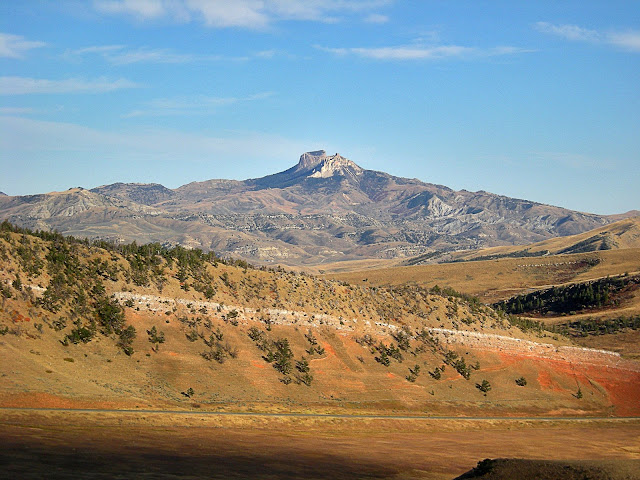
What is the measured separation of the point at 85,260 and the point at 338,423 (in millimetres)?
33687

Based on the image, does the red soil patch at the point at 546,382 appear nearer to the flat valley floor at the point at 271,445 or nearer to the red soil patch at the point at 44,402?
the flat valley floor at the point at 271,445

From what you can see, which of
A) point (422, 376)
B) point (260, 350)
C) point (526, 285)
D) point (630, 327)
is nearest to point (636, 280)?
point (630, 327)

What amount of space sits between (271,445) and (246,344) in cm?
2486

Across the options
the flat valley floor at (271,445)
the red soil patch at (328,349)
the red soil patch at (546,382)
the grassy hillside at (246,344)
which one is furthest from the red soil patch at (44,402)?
the red soil patch at (546,382)

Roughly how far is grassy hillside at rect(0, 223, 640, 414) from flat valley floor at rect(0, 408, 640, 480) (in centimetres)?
609

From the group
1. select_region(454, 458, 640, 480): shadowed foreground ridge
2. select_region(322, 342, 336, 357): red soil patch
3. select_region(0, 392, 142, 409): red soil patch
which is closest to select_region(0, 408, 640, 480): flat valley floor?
select_region(454, 458, 640, 480): shadowed foreground ridge

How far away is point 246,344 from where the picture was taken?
7088 cm

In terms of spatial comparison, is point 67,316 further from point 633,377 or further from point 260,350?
point 633,377

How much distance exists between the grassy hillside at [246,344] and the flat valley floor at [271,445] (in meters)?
6.09

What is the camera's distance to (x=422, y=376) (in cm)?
→ 7625

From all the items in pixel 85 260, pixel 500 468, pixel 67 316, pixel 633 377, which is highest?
pixel 85 260

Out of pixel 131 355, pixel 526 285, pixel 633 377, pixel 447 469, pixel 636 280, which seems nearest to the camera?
pixel 447 469

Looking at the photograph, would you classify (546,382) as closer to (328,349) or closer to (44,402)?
(328,349)

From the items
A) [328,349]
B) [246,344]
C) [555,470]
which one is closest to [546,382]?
[328,349]
